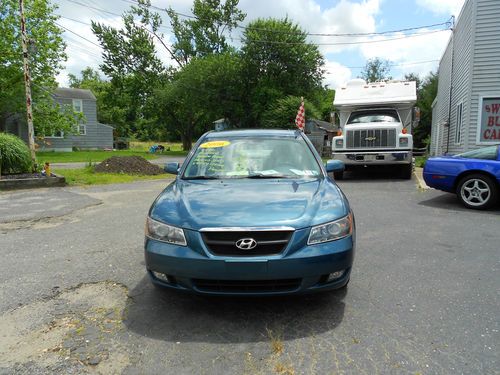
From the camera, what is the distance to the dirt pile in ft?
48.6

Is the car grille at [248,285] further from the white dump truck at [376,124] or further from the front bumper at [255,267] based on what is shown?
the white dump truck at [376,124]

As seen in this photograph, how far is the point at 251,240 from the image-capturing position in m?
2.93

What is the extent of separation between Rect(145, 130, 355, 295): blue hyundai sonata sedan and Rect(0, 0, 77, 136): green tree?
23.6m

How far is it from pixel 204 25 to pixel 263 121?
663 inches

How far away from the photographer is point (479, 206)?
7.47 metres

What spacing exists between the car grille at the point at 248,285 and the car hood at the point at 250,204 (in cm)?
42

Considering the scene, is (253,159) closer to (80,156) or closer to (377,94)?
(377,94)

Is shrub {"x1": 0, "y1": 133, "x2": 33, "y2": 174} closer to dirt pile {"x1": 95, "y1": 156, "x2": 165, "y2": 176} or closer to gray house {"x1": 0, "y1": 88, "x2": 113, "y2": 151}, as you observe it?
dirt pile {"x1": 95, "y1": 156, "x2": 165, "y2": 176}

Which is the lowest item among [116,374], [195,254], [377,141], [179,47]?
[116,374]

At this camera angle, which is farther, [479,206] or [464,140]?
[464,140]

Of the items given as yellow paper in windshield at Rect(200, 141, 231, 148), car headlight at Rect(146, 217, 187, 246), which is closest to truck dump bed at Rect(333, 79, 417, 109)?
yellow paper in windshield at Rect(200, 141, 231, 148)

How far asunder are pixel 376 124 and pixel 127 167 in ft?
29.7

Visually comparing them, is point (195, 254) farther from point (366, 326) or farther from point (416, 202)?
point (416, 202)

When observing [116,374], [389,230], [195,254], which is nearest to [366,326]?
[195,254]
